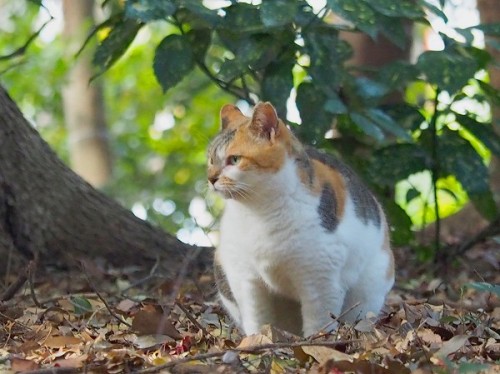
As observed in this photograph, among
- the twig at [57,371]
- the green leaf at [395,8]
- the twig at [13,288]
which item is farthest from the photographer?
the green leaf at [395,8]

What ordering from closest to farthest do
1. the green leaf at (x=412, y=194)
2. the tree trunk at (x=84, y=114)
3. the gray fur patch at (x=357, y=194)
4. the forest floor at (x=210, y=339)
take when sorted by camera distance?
the forest floor at (x=210, y=339) → the gray fur patch at (x=357, y=194) → the green leaf at (x=412, y=194) → the tree trunk at (x=84, y=114)

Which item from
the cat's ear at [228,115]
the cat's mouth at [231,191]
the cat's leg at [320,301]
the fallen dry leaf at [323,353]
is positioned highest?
the cat's ear at [228,115]

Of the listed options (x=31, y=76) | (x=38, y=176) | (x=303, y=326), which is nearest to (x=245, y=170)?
(x=303, y=326)

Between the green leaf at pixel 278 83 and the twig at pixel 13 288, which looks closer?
the twig at pixel 13 288

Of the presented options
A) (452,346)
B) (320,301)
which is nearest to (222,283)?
(320,301)

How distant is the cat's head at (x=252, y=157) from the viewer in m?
2.80

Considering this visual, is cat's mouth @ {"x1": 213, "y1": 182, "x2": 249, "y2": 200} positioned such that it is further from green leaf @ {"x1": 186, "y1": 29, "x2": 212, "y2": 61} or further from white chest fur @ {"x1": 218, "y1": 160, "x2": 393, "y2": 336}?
green leaf @ {"x1": 186, "y1": 29, "x2": 212, "y2": 61}

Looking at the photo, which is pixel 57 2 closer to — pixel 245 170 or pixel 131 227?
pixel 131 227

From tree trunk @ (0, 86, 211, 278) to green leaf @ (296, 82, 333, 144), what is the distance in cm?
70

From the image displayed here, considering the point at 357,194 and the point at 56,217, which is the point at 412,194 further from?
the point at 56,217

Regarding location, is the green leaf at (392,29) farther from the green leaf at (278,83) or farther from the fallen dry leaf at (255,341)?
the fallen dry leaf at (255,341)

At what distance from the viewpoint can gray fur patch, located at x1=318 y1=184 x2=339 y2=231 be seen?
284 centimetres

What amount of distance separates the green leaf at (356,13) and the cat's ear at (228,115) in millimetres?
607

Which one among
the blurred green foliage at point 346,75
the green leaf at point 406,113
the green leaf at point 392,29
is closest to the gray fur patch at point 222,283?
the blurred green foliage at point 346,75
